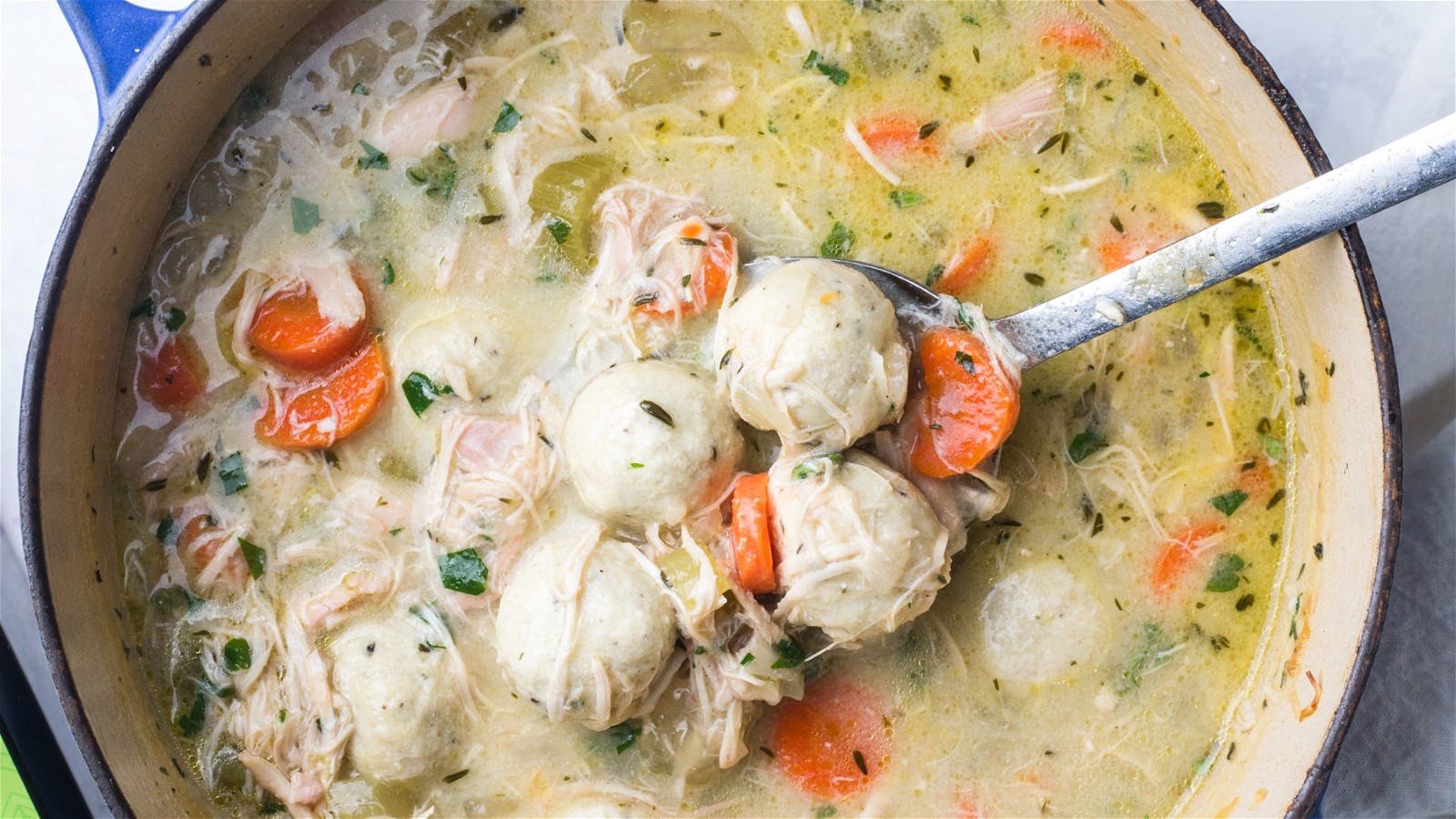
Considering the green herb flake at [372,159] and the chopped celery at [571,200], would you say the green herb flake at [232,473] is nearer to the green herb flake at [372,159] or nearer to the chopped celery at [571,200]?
the green herb flake at [372,159]

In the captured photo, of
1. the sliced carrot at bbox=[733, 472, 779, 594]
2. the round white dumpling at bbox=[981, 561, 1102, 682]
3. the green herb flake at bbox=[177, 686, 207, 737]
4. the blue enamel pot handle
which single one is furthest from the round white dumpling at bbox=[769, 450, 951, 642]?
the blue enamel pot handle

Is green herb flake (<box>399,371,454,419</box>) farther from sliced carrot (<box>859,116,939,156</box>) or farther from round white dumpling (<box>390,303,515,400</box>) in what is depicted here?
sliced carrot (<box>859,116,939,156</box>)

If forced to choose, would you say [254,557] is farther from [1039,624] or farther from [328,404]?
[1039,624]

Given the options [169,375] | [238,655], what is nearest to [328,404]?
[169,375]

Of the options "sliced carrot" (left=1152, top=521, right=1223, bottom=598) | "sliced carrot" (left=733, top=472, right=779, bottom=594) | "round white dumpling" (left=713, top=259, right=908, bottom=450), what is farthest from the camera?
"sliced carrot" (left=1152, top=521, right=1223, bottom=598)

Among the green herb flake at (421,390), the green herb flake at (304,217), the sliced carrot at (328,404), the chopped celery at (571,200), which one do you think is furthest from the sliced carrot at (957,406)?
the green herb flake at (304,217)
